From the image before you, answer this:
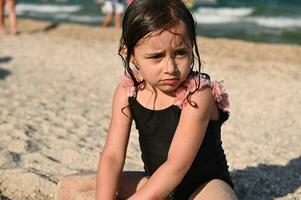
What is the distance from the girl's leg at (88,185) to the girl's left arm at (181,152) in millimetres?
369

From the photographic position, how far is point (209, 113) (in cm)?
251

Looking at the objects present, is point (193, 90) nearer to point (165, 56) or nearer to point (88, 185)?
point (165, 56)

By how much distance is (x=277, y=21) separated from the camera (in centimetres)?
1672

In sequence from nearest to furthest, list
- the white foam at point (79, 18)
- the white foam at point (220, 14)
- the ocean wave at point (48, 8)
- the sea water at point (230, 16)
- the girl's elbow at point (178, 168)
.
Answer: the girl's elbow at point (178, 168) < the sea water at point (230, 16) < the white foam at point (79, 18) < the white foam at point (220, 14) < the ocean wave at point (48, 8)

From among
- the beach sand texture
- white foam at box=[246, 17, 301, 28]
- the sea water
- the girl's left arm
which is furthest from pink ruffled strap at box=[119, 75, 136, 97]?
white foam at box=[246, 17, 301, 28]

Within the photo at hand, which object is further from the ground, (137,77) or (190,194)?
(137,77)

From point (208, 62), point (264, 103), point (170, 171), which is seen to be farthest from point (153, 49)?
point (208, 62)

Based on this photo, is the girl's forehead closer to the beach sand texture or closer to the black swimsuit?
the black swimsuit

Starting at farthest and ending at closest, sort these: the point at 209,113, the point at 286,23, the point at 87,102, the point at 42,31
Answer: the point at 286,23 → the point at 42,31 → the point at 87,102 → the point at 209,113

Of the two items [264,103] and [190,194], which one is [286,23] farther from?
[190,194]

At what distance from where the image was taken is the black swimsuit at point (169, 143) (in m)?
2.59

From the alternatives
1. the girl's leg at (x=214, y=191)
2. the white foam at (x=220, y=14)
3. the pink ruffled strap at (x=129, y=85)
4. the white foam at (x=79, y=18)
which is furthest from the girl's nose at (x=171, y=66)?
the white foam at (x=220, y=14)

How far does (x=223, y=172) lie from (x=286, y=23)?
556 inches

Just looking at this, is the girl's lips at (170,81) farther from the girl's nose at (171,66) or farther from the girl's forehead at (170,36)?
the girl's forehead at (170,36)
